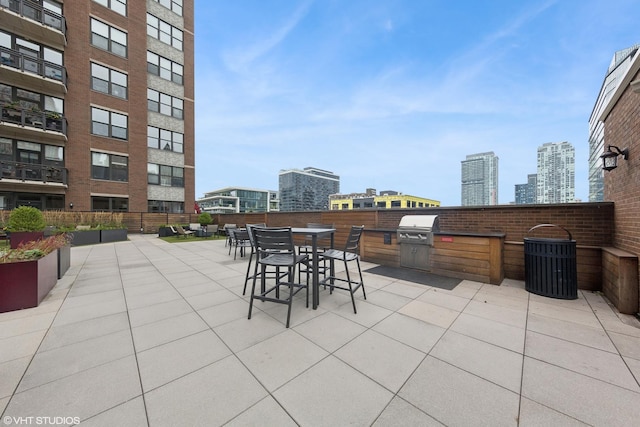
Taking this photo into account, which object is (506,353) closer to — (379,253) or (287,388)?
(287,388)

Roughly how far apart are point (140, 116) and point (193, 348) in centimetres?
2064

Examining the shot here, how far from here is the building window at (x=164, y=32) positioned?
693 inches

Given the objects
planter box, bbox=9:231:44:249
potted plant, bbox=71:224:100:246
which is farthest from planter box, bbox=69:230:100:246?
planter box, bbox=9:231:44:249

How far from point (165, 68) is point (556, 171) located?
51133mm

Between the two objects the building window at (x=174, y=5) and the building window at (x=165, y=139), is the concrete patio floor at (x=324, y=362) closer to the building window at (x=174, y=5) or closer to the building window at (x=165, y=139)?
the building window at (x=165, y=139)

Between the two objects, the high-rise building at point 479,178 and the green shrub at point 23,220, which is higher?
the high-rise building at point 479,178

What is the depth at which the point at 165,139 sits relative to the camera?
18.2 m

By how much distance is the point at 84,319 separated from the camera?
287 centimetres

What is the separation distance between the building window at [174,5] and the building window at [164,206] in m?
15.6

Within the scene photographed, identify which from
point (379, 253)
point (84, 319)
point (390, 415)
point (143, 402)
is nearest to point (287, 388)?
point (390, 415)

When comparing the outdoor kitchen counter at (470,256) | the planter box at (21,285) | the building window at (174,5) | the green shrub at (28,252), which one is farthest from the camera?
the building window at (174,5)

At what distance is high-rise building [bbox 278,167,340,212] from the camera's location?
341 feet

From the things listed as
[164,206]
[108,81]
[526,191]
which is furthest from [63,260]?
[526,191]

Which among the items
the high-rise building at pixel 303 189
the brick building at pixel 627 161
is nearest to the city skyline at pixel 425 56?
the brick building at pixel 627 161
